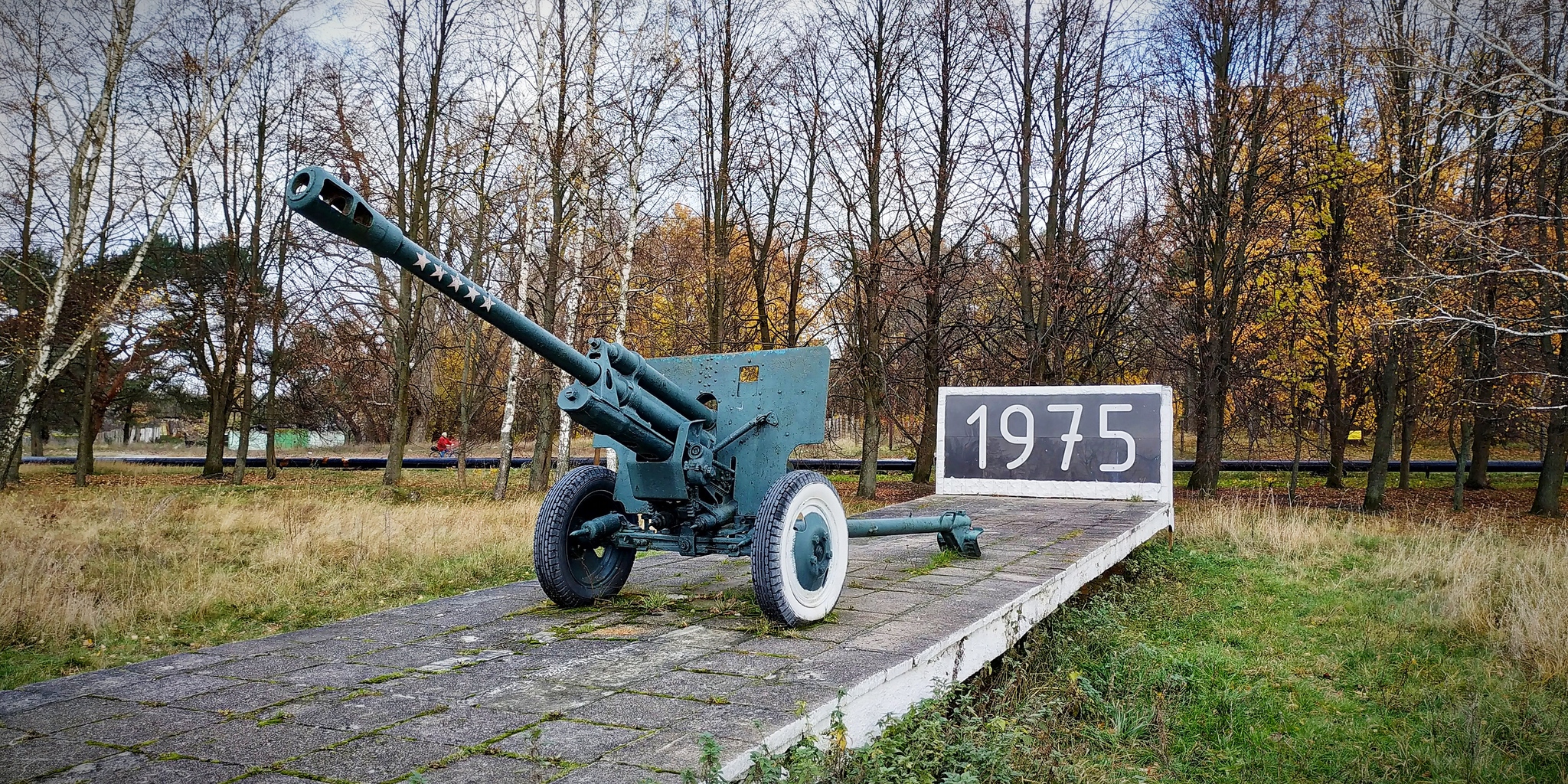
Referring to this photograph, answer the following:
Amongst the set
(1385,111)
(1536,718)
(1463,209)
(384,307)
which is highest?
(1385,111)

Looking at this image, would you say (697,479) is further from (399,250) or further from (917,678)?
(399,250)

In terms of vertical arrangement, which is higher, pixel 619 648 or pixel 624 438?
pixel 624 438

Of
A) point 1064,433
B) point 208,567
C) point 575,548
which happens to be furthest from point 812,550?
point 1064,433

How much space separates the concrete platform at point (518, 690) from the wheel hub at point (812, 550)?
0.80 feet

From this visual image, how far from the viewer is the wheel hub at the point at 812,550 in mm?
4473

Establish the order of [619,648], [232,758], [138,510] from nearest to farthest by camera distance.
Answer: [232,758]
[619,648]
[138,510]

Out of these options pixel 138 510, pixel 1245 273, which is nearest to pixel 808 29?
pixel 1245 273

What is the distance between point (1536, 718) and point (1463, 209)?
14.3 meters

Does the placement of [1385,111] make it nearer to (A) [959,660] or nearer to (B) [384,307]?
(A) [959,660]

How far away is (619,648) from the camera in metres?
4.11

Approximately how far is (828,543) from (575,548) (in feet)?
4.64

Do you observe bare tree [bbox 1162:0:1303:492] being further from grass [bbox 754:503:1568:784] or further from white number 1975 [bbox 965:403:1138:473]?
grass [bbox 754:503:1568:784]

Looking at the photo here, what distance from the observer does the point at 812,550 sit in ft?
15.0

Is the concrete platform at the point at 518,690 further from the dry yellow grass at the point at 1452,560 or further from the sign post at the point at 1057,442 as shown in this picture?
the sign post at the point at 1057,442
